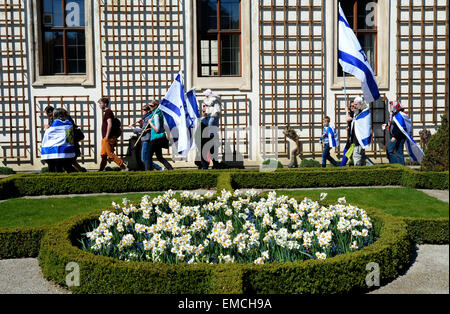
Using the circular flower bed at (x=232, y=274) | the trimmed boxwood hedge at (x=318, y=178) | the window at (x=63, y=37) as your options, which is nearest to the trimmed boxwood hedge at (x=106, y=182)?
the trimmed boxwood hedge at (x=318, y=178)

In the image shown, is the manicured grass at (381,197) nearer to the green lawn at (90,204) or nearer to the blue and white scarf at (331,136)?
the green lawn at (90,204)

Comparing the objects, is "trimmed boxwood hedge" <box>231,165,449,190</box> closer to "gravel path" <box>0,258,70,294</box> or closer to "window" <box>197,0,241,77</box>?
"window" <box>197,0,241,77</box>

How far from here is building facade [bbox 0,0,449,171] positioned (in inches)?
467

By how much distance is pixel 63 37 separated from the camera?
12.2 m

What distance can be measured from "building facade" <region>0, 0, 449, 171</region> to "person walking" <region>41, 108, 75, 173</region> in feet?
9.46

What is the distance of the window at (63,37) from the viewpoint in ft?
39.7

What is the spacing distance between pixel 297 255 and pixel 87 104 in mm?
9265

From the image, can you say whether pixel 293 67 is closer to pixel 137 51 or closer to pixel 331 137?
pixel 331 137

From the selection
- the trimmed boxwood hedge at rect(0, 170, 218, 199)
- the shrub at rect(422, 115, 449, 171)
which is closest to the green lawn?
the trimmed boxwood hedge at rect(0, 170, 218, 199)

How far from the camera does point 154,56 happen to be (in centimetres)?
1205

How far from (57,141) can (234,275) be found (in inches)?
259

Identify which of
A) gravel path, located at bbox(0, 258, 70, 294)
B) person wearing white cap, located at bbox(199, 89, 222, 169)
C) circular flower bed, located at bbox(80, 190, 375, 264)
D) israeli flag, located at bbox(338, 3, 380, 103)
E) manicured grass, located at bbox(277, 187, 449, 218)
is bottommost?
gravel path, located at bbox(0, 258, 70, 294)

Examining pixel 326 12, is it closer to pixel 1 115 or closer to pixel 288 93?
pixel 288 93
